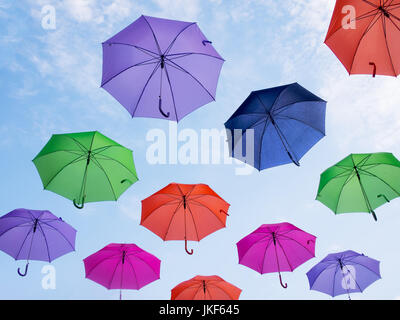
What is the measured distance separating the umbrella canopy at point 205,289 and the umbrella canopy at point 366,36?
708 cm

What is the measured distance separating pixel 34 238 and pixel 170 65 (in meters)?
6.78

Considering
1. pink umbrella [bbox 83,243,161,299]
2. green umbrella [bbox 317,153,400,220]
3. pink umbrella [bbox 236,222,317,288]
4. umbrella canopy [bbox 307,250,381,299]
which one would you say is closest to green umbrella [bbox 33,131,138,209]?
pink umbrella [bbox 83,243,161,299]

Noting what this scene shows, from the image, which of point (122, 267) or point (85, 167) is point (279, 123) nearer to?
point (85, 167)

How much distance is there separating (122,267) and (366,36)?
353 inches

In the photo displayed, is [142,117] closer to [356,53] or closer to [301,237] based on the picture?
[356,53]

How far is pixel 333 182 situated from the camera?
9.17 meters

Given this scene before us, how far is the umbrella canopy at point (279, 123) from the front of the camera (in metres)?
8.06

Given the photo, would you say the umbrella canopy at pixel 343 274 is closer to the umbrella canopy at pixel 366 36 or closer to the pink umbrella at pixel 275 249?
the pink umbrella at pixel 275 249

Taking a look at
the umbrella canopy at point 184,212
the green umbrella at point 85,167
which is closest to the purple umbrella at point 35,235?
the green umbrella at point 85,167

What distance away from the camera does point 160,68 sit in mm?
7953

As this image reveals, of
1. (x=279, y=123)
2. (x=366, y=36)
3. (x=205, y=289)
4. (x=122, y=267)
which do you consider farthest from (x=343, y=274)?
(x=366, y=36)

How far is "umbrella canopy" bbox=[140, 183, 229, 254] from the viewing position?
9305 millimetres
